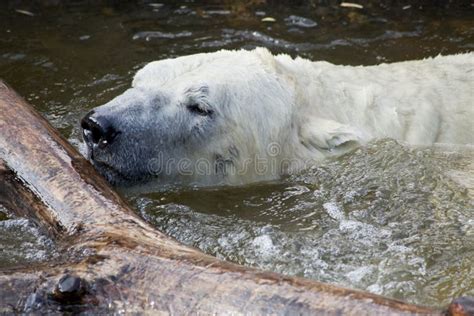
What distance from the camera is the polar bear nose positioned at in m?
4.23

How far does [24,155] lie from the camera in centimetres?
381

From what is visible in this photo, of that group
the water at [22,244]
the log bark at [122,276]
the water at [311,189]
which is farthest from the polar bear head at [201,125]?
the log bark at [122,276]

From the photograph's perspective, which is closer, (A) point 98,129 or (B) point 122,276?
(B) point 122,276

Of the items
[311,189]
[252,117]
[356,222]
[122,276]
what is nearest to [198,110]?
[252,117]

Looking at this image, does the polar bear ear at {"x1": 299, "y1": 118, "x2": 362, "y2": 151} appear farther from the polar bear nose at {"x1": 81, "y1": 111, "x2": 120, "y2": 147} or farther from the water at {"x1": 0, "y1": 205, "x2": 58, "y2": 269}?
the water at {"x1": 0, "y1": 205, "x2": 58, "y2": 269}

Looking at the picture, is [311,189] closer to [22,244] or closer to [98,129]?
[98,129]

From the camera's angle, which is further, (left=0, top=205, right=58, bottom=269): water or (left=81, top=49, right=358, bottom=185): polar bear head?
(left=81, top=49, right=358, bottom=185): polar bear head

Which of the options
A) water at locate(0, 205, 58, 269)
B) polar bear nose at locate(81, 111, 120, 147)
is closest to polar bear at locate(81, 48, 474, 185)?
polar bear nose at locate(81, 111, 120, 147)

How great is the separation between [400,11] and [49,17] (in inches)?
135

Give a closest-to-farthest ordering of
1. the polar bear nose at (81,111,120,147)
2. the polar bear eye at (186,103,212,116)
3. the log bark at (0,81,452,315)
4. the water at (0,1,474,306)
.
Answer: the log bark at (0,81,452,315) < the water at (0,1,474,306) < the polar bear nose at (81,111,120,147) < the polar bear eye at (186,103,212,116)

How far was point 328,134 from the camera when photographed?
467 cm

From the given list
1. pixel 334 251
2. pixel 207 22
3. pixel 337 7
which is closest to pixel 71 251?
pixel 334 251

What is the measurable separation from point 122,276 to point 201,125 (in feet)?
5.88

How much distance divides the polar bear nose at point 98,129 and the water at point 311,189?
15.1 inches
